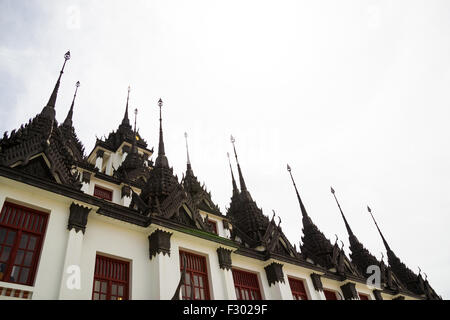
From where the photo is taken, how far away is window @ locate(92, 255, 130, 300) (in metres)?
11.5

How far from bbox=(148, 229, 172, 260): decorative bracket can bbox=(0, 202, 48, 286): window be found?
417cm

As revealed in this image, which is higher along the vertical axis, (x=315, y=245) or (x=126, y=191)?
(x=126, y=191)

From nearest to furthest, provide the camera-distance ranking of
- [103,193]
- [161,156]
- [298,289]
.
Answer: [298,289]
[161,156]
[103,193]

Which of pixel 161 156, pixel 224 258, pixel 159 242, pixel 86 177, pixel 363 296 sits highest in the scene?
pixel 161 156

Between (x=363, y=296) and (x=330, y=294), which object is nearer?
(x=330, y=294)

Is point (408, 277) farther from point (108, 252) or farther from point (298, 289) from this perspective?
point (108, 252)

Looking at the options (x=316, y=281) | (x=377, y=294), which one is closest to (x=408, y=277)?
(x=377, y=294)

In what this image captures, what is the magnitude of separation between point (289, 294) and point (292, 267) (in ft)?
7.29

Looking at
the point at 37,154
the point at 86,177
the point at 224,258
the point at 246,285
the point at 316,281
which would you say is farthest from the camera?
the point at 86,177

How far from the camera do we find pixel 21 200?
36.7ft

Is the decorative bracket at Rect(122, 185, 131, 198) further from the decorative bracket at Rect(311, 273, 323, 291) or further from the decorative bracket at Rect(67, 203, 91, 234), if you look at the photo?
the decorative bracket at Rect(311, 273, 323, 291)

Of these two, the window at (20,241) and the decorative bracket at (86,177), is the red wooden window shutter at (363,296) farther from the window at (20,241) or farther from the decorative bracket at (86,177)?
the window at (20,241)

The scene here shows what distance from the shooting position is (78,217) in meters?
12.0

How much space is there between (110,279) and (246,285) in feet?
24.8
